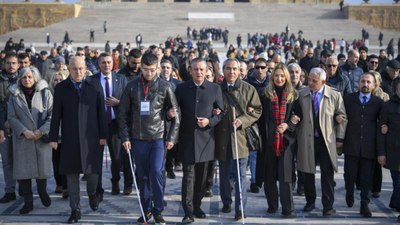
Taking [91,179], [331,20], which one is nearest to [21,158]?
[91,179]

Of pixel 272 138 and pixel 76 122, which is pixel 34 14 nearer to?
pixel 76 122

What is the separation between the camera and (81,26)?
51156 millimetres

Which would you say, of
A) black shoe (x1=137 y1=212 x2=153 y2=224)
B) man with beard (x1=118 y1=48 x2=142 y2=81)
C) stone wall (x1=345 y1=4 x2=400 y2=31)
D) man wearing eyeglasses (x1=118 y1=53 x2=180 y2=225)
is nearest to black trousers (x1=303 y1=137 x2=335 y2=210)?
man wearing eyeglasses (x1=118 y1=53 x2=180 y2=225)

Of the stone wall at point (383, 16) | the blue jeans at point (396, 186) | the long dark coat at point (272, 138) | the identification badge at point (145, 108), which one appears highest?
the stone wall at point (383, 16)

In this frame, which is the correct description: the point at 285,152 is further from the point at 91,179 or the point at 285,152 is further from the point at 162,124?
the point at 91,179

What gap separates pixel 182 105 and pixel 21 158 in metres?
2.30

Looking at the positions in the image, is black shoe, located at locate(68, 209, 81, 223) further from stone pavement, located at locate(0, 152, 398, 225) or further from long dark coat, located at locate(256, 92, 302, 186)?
long dark coat, located at locate(256, 92, 302, 186)

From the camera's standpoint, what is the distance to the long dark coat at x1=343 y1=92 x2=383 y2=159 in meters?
7.17

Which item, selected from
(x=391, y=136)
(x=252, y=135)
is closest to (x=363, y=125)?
(x=391, y=136)

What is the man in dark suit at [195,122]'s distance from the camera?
660 centimetres

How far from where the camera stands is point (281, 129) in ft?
22.4

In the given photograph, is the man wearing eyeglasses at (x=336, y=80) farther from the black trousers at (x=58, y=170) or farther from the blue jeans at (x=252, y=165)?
the black trousers at (x=58, y=170)

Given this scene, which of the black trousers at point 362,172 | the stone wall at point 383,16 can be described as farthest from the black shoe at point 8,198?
the stone wall at point 383,16

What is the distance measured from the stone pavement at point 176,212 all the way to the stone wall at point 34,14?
50.7 meters
